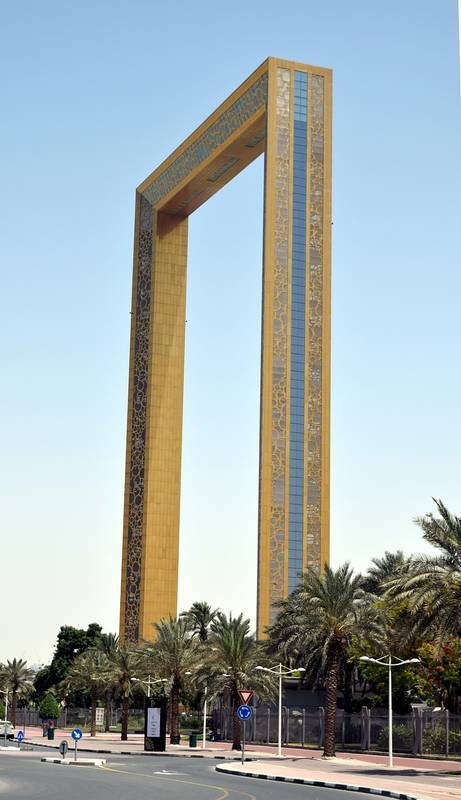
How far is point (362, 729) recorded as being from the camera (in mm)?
77375

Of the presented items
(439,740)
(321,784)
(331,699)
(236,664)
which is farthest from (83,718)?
(321,784)

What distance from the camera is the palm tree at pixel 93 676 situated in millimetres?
99894

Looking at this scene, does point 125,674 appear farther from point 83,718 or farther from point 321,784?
point 321,784

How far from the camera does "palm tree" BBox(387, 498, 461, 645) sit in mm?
51750

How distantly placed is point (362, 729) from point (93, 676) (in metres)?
30.6

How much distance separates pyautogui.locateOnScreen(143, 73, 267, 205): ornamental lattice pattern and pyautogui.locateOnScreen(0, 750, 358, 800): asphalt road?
6923cm

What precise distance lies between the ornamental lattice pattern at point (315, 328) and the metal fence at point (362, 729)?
1593cm

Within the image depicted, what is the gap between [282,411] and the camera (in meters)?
103

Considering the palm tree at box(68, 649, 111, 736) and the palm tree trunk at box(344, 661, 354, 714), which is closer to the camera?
the palm tree trunk at box(344, 661, 354, 714)

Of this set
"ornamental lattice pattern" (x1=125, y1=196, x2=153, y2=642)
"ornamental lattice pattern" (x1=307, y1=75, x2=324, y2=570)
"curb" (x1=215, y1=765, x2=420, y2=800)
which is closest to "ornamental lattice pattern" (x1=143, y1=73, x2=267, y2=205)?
"ornamental lattice pattern" (x1=307, y1=75, x2=324, y2=570)

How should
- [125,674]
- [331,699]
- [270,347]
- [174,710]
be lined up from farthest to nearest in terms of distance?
[270,347] < [125,674] < [174,710] < [331,699]

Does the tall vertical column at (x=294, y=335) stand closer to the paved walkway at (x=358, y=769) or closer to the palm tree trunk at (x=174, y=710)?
the palm tree trunk at (x=174, y=710)

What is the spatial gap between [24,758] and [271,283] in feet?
175

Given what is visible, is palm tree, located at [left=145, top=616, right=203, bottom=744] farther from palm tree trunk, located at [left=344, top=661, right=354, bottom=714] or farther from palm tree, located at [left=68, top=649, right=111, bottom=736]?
palm tree, located at [left=68, top=649, right=111, bottom=736]
